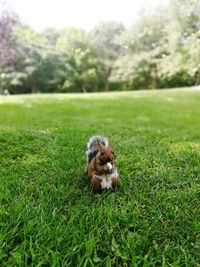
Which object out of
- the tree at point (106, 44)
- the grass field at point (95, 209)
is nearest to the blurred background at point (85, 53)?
the tree at point (106, 44)

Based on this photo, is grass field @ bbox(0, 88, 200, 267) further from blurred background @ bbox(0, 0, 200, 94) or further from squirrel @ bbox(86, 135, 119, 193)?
blurred background @ bbox(0, 0, 200, 94)

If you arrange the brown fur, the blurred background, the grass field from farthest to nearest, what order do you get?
1. the blurred background
2. the brown fur
3. the grass field

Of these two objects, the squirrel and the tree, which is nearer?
the squirrel

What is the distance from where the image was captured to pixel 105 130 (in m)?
4.96

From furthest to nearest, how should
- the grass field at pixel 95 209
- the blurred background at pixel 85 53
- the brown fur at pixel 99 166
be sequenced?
the blurred background at pixel 85 53 → the brown fur at pixel 99 166 → the grass field at pixel 95 209

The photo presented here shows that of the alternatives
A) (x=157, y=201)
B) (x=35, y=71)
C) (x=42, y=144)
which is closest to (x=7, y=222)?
(x=157, y=201)

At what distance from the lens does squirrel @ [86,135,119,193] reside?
6.84 feet

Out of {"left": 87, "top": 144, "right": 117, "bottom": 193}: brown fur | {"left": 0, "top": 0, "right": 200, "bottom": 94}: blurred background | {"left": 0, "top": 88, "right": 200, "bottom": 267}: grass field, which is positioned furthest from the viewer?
{"left": 0, "top": 0, "right": 200, "bottom": 94}: blurred background

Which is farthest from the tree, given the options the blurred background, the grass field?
the grass field

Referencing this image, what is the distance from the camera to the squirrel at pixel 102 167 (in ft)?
6.84

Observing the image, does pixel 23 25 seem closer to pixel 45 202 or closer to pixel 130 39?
pixel 130 39

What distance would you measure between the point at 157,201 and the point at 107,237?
60 centimetres

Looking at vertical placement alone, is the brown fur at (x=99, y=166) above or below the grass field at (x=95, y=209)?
above

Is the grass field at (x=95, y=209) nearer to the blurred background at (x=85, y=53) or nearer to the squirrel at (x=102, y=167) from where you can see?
the squirrel at (x=102, y=167)
